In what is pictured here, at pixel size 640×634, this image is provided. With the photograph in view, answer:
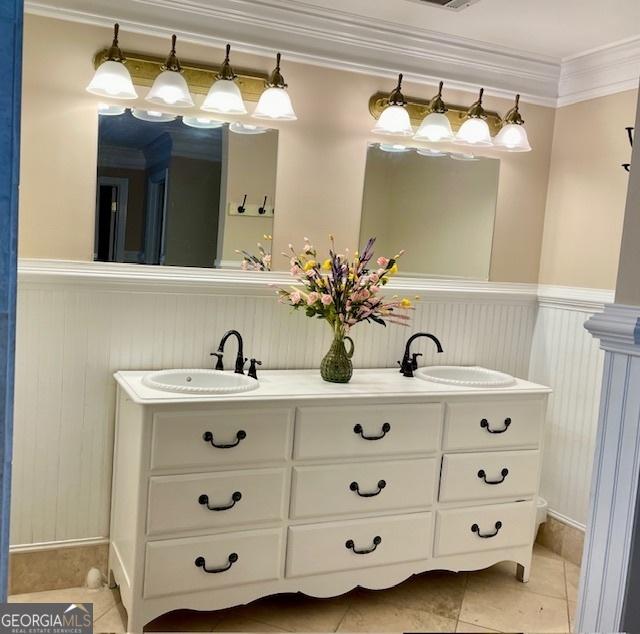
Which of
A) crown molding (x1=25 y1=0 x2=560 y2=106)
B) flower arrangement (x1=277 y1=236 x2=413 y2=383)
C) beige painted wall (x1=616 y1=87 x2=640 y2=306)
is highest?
crown molding (x1=25 y1=0 x2=560 y2=106)

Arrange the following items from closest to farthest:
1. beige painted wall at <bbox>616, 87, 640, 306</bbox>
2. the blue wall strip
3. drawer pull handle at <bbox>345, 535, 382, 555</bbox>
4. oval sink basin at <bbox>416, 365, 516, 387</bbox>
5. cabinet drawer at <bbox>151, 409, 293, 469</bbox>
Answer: the blue wall strip → beige painted wall at <bbox>616, 87, 640, 306</bbox> → cabinet drawer at <bbox>151, 409, 293, 469</bbox> → drawer pull handle at <bbox>345, 535, 382, 555</bbox> → oval sink basin at <bbox>416, 365, 516, 387</bbox>

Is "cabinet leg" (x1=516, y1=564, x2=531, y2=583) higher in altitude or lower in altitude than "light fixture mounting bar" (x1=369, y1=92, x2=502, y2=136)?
lower

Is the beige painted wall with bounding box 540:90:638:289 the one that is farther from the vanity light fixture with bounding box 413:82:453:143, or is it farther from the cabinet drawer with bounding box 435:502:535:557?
the cabinet drawer with bounding box 435:502:535:557

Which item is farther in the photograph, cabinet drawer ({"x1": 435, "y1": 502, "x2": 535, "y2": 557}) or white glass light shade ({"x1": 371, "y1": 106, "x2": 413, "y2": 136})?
white glass light shade ({"x1": 371, "y1": 106, "x2": 413, "y2": 136})

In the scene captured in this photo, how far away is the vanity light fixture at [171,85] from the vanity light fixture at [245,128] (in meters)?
0.23

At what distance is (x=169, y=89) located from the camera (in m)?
2.64

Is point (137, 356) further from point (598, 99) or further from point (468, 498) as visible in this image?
point (598, 99)

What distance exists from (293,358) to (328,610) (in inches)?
39.6

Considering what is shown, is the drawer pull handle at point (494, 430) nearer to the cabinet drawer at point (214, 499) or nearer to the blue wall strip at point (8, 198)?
the cabinet drawer at point (214, 499)

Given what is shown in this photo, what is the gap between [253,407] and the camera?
8.09 ft

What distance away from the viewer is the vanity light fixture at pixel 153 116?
2.70 m

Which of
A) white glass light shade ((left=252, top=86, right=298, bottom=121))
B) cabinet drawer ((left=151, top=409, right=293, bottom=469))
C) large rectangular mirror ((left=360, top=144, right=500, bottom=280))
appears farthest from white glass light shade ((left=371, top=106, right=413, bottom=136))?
cabinet drawer ((left=151, top=409, right=293, bottom=469))

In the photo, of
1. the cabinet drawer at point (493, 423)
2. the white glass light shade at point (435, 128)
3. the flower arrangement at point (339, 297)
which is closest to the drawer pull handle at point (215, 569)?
the flower arrangement at point (339, 297)

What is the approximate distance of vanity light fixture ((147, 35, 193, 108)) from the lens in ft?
8.65
